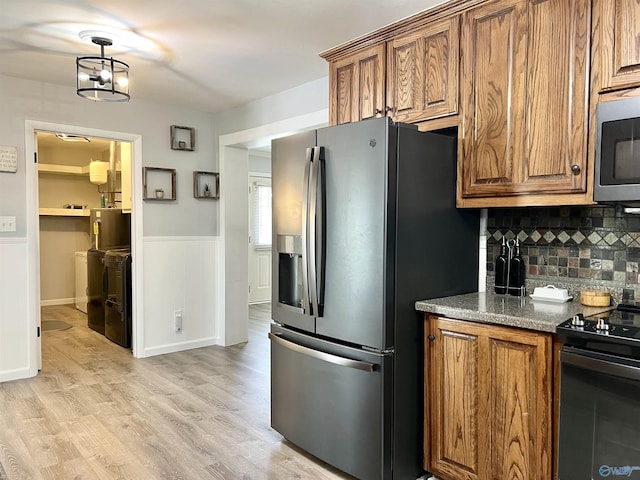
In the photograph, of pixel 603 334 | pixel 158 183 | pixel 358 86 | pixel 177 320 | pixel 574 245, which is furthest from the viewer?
pixel 177 320

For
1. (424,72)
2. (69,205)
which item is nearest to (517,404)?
(424,72)

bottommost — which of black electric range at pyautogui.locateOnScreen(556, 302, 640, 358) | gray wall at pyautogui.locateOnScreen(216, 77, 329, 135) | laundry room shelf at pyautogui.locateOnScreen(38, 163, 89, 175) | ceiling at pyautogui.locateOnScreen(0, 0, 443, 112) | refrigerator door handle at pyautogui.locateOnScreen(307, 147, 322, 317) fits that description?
black electric range at pyautogui.locateOnScreen(556, 302, 640, 358)

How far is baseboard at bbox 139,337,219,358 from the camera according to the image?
4.54 meters

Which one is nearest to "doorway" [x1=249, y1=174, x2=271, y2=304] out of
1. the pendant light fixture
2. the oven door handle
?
the pendant light fixture

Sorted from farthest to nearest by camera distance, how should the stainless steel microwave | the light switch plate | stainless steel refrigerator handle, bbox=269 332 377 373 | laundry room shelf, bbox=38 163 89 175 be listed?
laundry room shelf, bbox=38 163 89 175, the light switch plate, stainless steel refrigerator handle, bbox=269 332 377 373, the stainless steel microwave

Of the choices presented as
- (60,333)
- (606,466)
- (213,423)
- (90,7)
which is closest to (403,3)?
(90,7)

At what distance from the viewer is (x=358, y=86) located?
9.25 ft

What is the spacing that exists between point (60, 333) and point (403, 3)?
16.6 ft

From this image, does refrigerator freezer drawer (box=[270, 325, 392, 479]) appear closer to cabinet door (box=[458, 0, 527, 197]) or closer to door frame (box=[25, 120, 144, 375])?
cabinet door (box=[458, 0, 527, 197])

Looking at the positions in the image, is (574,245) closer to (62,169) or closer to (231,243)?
(231,243)

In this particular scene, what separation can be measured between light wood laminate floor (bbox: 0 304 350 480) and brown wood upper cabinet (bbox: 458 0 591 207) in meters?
1.66

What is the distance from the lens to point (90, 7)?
248 cm

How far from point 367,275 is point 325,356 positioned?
1.56 ft

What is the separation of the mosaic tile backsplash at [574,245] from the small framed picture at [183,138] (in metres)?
3.18
